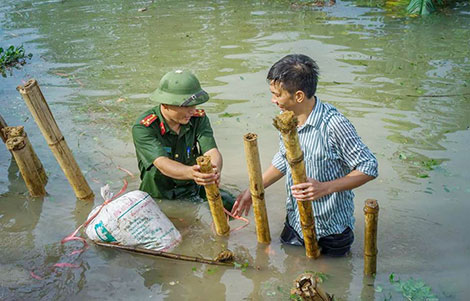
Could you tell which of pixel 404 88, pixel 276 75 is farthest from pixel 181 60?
pixel 276 75

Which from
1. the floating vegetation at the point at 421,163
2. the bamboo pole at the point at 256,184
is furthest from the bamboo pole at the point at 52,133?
the floating vegetation at the point at 421,163

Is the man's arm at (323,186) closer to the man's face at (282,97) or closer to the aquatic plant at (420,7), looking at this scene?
the man's face at (282,97)

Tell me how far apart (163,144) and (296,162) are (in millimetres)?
1619

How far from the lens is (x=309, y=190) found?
9.98 feet

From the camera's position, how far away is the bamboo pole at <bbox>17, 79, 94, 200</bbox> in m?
3.90

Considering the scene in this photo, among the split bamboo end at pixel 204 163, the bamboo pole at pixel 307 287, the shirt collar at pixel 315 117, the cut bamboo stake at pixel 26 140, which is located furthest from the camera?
the cut bamboo stake at pixel 26 140

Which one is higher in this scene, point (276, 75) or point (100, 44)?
point (276, 75)

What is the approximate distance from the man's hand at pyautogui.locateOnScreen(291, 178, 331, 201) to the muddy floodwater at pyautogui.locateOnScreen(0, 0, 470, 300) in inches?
33.5

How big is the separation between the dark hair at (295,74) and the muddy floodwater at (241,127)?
136cm

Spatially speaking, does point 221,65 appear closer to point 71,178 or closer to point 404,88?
point 404,88

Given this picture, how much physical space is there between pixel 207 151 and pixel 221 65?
4.46m

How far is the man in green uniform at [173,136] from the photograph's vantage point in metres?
3.89

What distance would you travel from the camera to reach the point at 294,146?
2.87 metres

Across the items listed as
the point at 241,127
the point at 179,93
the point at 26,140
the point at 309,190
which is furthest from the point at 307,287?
the point at 241,127
